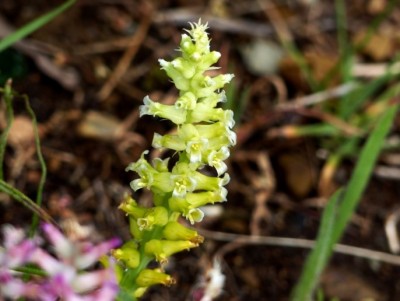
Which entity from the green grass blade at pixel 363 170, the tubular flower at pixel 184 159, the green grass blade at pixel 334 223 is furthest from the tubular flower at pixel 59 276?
the green grass blade at pixel 363 170

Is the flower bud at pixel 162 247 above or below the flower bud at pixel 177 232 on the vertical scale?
below

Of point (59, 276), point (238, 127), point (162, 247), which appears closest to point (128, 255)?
point (162, 247)

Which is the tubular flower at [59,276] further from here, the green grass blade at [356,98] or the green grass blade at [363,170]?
the green grass blade at [356,98]

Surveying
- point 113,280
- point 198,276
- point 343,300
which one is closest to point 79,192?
point 198,276

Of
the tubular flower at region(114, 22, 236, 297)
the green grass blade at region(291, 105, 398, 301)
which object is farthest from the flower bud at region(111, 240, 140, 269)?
the green grass blade at region(291, 105, 398, 301)

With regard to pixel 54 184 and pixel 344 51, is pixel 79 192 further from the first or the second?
pixel 344 51

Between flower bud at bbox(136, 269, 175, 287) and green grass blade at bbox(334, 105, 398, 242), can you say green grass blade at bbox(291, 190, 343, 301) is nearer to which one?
green grass blade at bbox(334, 105, 398, 242)
